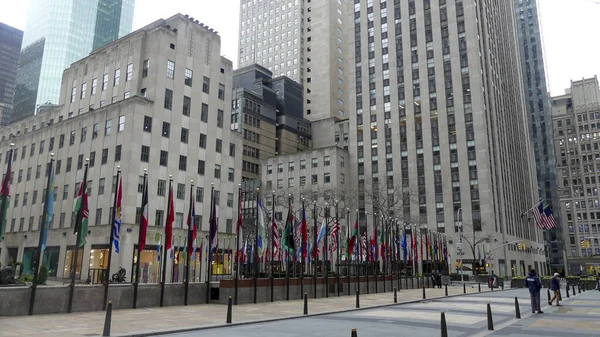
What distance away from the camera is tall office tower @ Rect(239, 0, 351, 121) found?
14325cm

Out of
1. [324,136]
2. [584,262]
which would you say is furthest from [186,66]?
[584,262]

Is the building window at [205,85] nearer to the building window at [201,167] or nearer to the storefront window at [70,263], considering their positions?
the building window at [201,167]

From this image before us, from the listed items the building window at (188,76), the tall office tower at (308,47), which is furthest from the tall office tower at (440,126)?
the building window at (188,76)

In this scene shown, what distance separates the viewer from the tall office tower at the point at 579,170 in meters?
139

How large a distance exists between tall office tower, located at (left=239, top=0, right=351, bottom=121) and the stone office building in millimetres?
79424

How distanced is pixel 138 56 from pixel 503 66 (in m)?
95.6

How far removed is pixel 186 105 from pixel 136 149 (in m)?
10.3

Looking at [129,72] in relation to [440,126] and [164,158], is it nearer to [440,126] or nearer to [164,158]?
[164,158]

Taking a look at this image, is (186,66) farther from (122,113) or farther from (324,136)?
(324,136)

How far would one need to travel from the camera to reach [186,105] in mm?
58500

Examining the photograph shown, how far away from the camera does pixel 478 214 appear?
87688 millimetres

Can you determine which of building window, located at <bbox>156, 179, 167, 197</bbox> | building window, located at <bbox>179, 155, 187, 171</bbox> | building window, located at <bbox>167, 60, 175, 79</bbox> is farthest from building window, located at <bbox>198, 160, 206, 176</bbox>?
building window, located at <bbox>167, 60, 175, 79</bbox>

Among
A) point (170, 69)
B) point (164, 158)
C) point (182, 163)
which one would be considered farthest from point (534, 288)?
point (170, 69)

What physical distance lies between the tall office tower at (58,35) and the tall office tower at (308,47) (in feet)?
219
